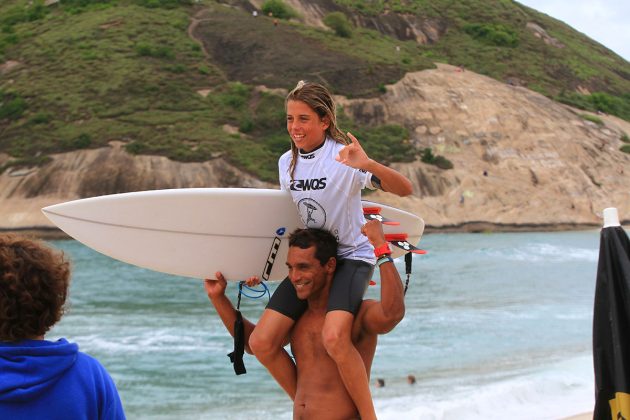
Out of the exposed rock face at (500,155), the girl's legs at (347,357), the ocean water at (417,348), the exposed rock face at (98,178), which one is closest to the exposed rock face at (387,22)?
the exposed rock face at (500,155)

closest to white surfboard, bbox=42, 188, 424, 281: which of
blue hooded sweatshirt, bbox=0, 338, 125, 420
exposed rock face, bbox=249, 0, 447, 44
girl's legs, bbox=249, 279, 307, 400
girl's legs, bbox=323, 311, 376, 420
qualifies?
girl's legs, bbox=249, 279, 307, 400

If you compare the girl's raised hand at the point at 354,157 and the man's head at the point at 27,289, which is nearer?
the man's head at the point at 27,289

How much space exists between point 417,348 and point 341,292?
478 inches

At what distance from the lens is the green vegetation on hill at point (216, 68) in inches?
2066

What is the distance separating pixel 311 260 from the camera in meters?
3.67

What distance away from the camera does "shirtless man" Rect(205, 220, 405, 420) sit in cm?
355

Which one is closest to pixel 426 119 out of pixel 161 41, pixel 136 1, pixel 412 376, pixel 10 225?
pixel 161 41

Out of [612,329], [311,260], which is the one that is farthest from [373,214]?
[612,329]

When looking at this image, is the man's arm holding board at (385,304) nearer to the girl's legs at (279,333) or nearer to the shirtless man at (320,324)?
the shirtless man at (320,324)

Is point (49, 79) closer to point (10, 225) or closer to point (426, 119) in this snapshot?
point (10, 225)

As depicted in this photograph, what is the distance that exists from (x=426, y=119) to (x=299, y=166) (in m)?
52.5

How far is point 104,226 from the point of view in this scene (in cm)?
411

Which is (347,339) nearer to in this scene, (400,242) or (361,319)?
(361,319)

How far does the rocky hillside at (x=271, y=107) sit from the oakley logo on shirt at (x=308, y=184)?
4322 cm
